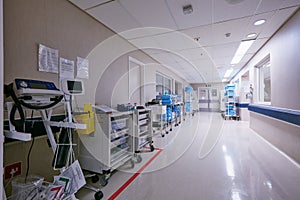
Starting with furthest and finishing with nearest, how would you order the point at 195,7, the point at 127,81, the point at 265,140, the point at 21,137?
the point at 265,140 → the point at 127,81 → the point at 195,7 → the point at 21,137

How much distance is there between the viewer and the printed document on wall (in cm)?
172

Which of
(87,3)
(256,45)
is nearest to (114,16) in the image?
(87,3)

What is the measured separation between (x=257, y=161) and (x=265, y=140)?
162 centimetres

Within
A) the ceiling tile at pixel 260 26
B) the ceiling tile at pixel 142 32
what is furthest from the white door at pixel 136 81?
the ceiling tile at pixel 260 26

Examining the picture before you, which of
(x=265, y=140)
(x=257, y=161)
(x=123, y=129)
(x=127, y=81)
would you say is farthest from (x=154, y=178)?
(x=265, y=140)

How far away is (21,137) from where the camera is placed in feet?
3.19

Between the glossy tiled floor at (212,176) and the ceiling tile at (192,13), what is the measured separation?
8.07 ft

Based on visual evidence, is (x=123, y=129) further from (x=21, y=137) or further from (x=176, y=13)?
(x=176, y=13)

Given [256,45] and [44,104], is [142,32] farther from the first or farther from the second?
[256,45]

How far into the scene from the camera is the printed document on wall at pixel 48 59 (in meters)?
1.72

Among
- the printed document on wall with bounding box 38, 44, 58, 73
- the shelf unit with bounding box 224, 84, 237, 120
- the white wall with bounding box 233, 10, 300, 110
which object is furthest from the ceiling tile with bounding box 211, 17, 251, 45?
the shelf unit with bounding box 224, 84, 237, 120

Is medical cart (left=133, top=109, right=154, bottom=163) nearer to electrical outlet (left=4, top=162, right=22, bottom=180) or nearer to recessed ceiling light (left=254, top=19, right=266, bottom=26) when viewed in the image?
electrical outlet (left=4, top=162, right=22, bottom=180)

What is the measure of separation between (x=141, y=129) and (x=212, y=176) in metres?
1.41

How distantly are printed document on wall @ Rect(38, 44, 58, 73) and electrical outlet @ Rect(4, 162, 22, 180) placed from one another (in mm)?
1044
